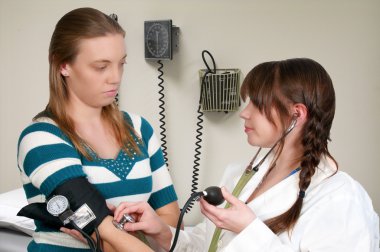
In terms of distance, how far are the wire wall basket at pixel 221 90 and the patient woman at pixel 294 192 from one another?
0.67 metres

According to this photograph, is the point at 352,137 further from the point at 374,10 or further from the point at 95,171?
the point at 95,171

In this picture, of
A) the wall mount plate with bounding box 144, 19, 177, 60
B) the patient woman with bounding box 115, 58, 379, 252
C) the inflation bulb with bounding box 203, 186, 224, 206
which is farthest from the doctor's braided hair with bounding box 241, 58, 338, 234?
the wall mount plate with bounding box 144, 19, 177, 60

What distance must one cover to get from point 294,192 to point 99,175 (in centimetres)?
46

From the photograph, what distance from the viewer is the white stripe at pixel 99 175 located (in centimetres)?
95

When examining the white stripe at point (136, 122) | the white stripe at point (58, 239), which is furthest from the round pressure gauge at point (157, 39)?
the white stripe at point (58, 239)

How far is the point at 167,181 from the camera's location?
1.13 meters

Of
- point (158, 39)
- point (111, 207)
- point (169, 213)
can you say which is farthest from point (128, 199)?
point (158, 39)

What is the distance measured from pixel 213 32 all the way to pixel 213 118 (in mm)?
373

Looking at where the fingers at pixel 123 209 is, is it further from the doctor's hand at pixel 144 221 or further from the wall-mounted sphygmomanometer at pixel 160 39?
the wall-mounted sphygmomanometer at pixel 160 39

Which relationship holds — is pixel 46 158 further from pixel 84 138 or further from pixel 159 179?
pixel 159 179

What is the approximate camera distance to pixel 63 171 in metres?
0.88

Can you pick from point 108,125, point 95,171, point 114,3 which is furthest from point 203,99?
point 95,171

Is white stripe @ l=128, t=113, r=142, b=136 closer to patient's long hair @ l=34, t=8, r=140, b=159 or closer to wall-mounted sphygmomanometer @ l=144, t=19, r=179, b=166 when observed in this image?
patient's long hair @ l=34, t=8, r=140, b=159

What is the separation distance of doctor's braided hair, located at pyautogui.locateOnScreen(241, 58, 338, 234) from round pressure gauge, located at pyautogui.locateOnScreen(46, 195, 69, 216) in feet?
1.52
